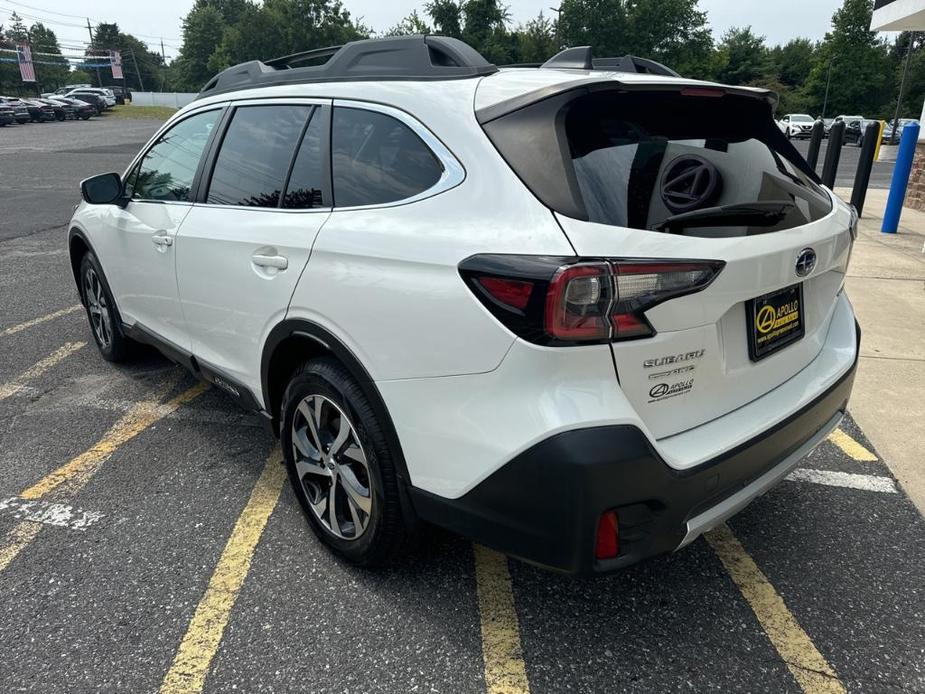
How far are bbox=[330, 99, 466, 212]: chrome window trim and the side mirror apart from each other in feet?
6.43

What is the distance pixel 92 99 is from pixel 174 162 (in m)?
58.5

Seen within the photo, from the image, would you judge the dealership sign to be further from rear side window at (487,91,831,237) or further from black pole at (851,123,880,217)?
rear side window at (487,91,831,237)

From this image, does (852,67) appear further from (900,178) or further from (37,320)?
(37,320)

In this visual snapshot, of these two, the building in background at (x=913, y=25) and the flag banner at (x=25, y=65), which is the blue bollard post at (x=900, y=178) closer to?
the building in background at (x=913, y=25)

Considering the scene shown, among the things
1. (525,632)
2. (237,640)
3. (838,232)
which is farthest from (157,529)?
(838,232)

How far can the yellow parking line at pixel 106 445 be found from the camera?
3.12 meters

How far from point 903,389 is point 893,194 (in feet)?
20.6

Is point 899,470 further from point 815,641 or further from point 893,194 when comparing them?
point 893,194

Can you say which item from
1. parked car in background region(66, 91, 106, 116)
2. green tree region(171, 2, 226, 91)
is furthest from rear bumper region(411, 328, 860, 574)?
green tree region(171, 2, 226, 91)

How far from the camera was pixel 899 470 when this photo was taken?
3.23m

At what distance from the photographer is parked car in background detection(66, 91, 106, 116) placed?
51.8 m

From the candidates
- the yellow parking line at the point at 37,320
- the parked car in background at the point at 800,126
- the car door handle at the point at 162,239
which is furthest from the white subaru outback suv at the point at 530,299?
the parked car in background at the point at 800,126

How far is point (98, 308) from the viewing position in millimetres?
4480

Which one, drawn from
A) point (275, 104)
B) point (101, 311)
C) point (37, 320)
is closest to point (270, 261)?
point (275, 104)
